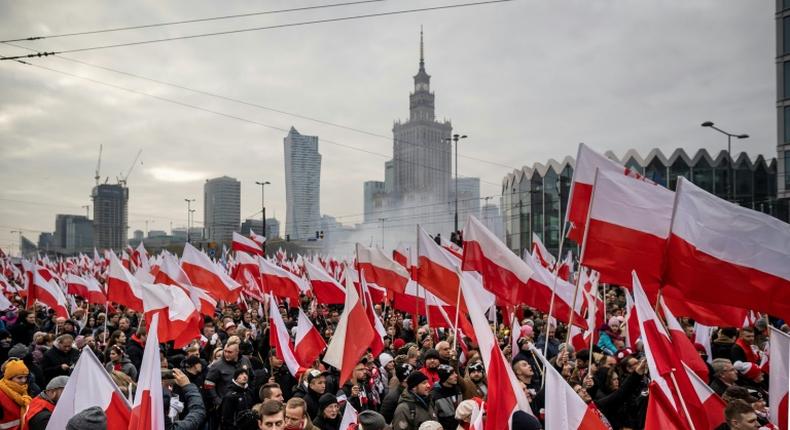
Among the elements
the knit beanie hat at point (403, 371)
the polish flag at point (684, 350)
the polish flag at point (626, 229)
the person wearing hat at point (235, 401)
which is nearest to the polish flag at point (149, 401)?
the person wearing hat at point (235, 401)

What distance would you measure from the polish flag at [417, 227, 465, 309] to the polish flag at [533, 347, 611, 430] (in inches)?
235

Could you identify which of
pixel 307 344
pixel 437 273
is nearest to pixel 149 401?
pixel 307 344

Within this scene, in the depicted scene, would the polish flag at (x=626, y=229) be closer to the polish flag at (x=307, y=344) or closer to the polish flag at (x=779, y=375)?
the polish flag at (x=779, y=375)

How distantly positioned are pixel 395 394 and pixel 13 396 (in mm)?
3880

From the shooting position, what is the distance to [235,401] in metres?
7.11

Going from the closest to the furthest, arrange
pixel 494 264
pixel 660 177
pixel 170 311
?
pixel 494 264, pixel 170 311, pixel 660 177

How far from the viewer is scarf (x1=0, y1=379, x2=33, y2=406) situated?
5.98 m

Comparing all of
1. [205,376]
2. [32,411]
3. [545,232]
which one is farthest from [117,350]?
[545,232]

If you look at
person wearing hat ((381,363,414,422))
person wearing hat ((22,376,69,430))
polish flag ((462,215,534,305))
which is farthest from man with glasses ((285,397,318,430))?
polish flag ((462,215,534,305))

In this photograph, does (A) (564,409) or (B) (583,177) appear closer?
(A) (564,409)

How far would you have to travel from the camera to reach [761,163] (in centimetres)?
7319

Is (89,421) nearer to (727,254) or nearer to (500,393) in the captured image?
(500,393)

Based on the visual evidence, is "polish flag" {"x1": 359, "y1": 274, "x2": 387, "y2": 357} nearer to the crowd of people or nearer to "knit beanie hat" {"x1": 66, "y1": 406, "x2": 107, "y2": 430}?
the crowd of people

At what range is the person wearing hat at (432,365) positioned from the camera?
7605mm
